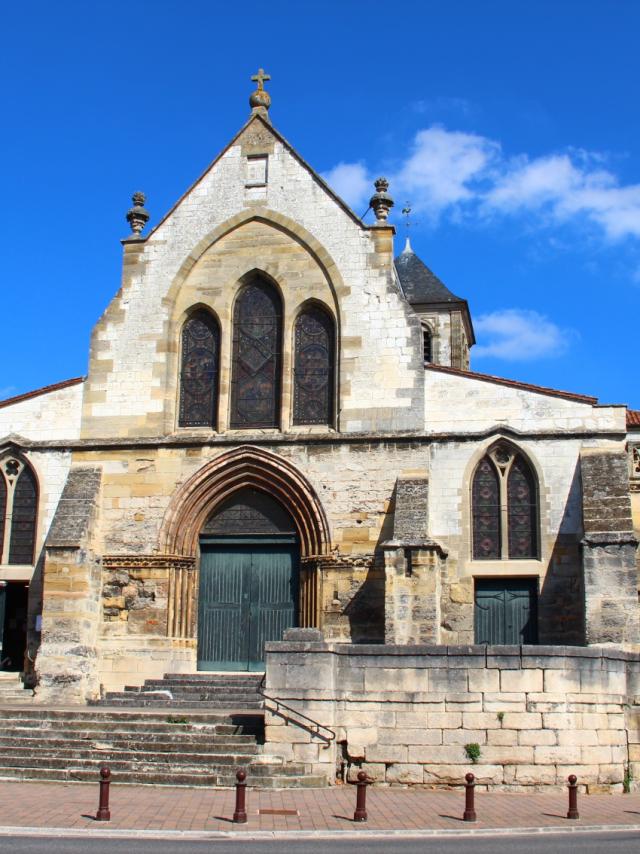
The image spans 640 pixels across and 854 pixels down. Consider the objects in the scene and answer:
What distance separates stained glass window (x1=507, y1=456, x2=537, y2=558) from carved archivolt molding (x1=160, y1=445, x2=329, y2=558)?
358 cm

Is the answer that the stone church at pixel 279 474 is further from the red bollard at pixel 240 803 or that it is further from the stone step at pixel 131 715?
the red bollard at pixel 240 803

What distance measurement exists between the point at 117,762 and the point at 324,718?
9.57 feet

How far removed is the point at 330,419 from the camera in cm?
2072

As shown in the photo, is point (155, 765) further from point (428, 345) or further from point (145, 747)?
point (428, 345)

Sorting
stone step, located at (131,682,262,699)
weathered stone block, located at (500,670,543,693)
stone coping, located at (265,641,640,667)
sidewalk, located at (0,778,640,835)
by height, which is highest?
stone coping, located at (265,641,640,667)

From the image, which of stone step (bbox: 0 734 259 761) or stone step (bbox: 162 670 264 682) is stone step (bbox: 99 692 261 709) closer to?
stone step (bbox: 162 670 264 682)

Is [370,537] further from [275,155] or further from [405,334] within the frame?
[275,155]

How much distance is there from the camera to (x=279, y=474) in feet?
66.6

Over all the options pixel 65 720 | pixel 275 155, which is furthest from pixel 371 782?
pixel 275 155

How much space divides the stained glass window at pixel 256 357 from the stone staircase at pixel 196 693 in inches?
196

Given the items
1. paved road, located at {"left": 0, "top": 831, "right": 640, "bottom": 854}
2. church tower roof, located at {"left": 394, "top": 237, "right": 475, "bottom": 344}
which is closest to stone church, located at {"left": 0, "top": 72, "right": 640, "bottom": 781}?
paved road, located at {"left": 0, "top": 831, "right": 640, "bottom": 854}

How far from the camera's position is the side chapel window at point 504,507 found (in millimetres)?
19672

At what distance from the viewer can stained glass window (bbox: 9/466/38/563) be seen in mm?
21000

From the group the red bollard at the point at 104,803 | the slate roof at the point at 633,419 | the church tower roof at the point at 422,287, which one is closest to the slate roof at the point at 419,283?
the church tower roof at the point at 422,287
